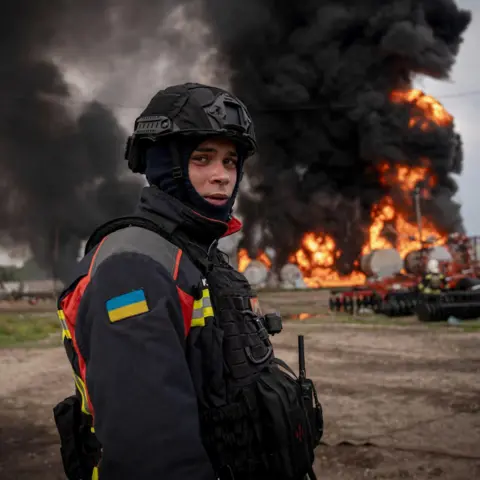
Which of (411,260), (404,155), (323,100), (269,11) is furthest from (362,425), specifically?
(269,11)

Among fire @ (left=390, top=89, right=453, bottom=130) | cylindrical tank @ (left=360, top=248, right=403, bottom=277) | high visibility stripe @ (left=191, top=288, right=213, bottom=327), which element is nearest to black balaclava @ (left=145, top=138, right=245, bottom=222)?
high visibility stripe @ (left=191, top=288, right=213, bottom=327)

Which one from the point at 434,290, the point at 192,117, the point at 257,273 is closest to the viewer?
the point at 192,117

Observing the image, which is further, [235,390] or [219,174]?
[219,174]

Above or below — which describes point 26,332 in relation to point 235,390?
below

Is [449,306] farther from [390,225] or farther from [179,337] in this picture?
[390,225]

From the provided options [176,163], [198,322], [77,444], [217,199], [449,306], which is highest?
[176,163]

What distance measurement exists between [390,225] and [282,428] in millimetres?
43751

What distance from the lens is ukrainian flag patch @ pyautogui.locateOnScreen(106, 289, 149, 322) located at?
1494mm

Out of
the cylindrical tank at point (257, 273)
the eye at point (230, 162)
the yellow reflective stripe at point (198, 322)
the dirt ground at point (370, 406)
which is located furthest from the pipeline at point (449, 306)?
the cylindrical tank at point (257, 273)

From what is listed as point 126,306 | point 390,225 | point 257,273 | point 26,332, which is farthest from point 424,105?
point 126,306

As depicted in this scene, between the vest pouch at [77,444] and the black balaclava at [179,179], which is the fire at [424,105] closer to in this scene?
the black balaclava at [179,179]

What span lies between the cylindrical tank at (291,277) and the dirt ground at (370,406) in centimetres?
2827

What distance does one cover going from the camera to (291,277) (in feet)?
137

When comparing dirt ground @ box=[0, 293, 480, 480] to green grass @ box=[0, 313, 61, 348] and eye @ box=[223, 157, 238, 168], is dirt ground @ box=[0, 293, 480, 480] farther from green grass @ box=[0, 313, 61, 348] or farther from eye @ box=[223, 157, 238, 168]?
eye @ box=[223, 157, 238, 168]
